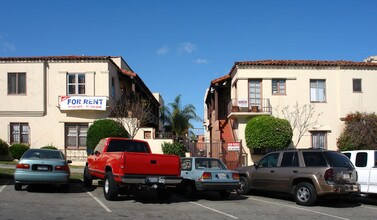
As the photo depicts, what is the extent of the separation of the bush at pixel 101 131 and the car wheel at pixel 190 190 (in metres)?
12.5

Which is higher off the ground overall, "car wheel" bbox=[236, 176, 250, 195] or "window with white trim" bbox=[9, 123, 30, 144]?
"window with white trim" bbox=[9, 123, 30, 144]

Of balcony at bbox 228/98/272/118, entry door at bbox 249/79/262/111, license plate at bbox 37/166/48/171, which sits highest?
entry door at bbox 249/79/262/111

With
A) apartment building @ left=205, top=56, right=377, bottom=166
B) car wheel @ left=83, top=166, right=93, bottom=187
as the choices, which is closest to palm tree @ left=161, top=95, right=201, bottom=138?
apartment building @ left=205, top=56, right=377, bottom=166

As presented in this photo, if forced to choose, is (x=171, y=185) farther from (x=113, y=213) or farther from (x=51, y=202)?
(x=51, y=202)

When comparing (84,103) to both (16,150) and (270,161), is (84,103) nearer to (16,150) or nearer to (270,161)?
(16,150)

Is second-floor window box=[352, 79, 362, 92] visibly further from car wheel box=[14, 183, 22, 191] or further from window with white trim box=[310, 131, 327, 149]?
car wheel box=[14, 183, 22, 191]

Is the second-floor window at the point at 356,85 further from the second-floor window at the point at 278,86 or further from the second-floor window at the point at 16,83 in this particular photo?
the second-floor window at the point at 16,83

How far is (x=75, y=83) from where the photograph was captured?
89.7ft

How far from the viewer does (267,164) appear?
14344 mm

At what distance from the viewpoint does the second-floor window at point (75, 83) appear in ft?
89.7

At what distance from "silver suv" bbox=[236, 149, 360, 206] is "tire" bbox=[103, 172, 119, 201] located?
5.06m

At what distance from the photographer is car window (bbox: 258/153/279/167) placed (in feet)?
46.0

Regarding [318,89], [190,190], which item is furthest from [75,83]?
[190,190]

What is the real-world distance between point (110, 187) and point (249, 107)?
54.2 ft
